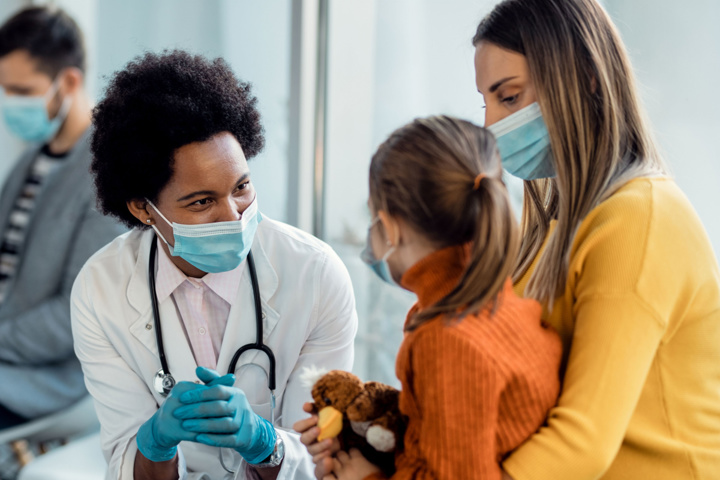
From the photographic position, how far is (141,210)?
1.44 m

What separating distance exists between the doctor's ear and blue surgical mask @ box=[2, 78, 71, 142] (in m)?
1.37

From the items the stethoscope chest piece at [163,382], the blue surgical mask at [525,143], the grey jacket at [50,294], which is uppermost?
the blue surgical mask at [525,143]

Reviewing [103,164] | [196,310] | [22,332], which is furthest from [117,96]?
[22,332]

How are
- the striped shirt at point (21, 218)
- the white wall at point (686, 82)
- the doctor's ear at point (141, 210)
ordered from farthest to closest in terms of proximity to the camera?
the striped shirt at point (21, 218) → the white wall at point (686, 82) → the doctor's ear at point (141, 210)

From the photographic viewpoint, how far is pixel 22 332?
7.44 ft

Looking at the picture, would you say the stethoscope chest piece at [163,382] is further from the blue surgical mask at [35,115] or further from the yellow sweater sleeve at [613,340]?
the blue surgical mask at [35,115]

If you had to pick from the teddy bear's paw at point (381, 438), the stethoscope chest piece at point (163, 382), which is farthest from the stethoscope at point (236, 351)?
the teddy bear's paw at point (381, 438)

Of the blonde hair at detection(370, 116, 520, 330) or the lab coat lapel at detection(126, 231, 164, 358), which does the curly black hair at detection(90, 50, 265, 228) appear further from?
the blonde hair at detection(370, 116, 520, 330)

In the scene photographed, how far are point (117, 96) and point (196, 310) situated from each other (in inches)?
18.5

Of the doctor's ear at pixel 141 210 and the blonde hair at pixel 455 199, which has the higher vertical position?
the blonde hair at pixel 455 199

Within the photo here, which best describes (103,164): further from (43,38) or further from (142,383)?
(43,38)

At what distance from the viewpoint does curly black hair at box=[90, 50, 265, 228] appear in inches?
51.9

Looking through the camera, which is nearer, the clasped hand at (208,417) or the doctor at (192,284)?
the clasped hand at (208,417)

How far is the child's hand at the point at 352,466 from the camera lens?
0.98 m
